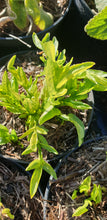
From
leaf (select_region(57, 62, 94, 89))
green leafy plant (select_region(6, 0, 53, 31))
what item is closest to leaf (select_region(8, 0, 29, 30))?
green leafy plant (select_region(6, 0, 53, 31))

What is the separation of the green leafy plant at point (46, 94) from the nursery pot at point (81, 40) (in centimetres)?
35

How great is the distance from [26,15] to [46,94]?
52cm

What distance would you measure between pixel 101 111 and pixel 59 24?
58cm

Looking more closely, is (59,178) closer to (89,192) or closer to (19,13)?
(89,192)

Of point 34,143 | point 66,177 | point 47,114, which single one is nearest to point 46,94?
point 47,114

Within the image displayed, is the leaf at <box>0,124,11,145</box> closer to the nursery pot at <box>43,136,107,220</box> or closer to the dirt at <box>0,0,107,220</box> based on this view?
the dirt at <box>0,0,107,220</box>

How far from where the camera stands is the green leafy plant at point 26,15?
1189 millimetres

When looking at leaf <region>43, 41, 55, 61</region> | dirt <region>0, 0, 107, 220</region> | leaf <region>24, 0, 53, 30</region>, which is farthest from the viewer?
leaf <region>24, 0, 53, 30</region>

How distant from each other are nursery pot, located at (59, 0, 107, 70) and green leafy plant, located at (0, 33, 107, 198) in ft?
1.15

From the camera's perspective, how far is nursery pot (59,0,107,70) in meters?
1.26

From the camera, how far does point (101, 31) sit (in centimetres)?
99

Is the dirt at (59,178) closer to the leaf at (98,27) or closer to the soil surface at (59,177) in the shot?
the soil surface at (59,177)

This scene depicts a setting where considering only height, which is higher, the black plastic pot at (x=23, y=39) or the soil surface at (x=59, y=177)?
the black plastic pot at (x=23, y=39)

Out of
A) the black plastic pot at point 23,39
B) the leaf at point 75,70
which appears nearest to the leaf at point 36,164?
the leaf at point 75,70
